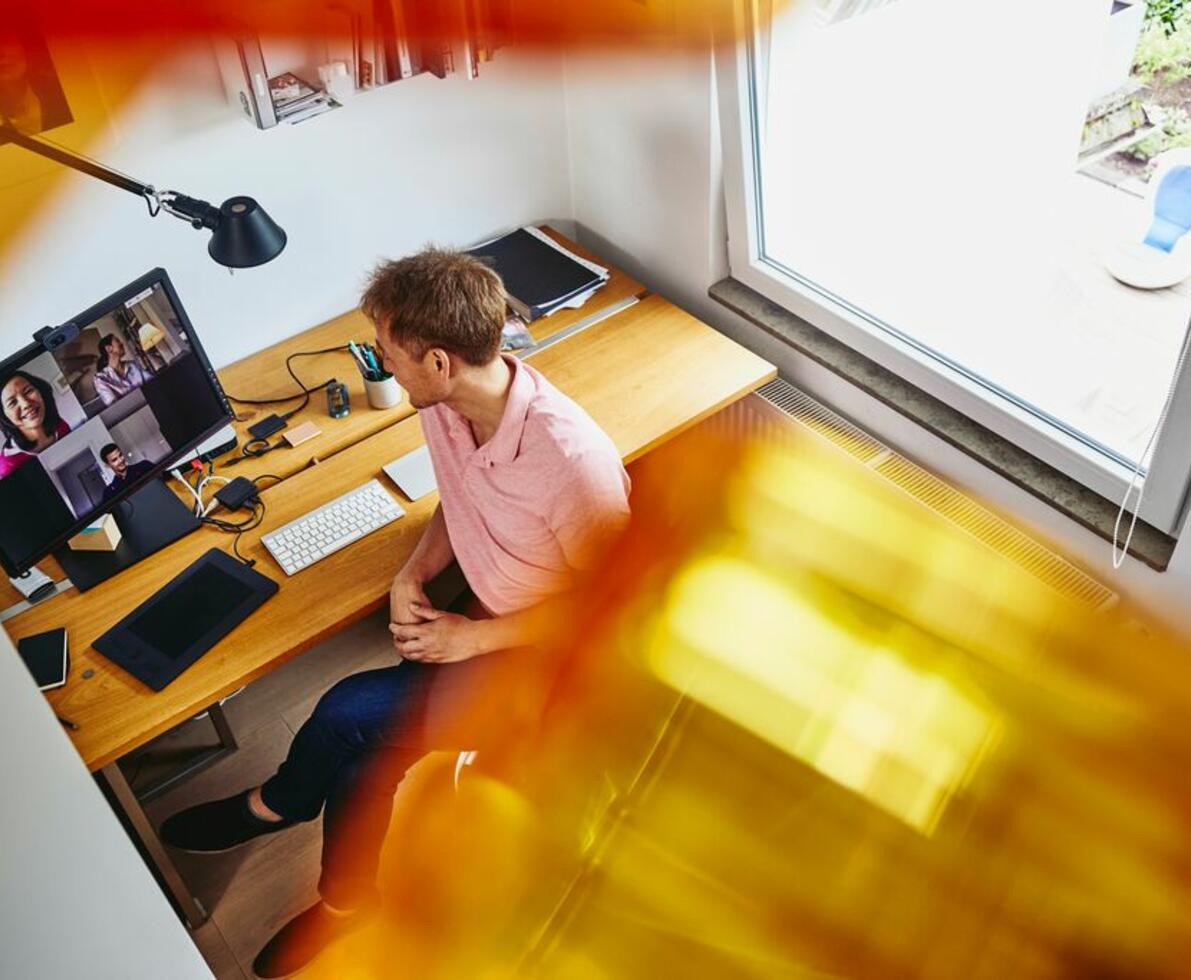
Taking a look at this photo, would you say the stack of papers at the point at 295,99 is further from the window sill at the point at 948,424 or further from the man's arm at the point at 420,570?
the window sill at the point at 948,424

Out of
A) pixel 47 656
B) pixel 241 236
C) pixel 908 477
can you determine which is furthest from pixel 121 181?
pixel 908 477

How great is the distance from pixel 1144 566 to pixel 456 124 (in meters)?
1.60

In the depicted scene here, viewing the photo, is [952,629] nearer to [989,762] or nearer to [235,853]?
[989,762]

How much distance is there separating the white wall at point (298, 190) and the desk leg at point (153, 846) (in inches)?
32.8

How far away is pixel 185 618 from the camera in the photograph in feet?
5.98

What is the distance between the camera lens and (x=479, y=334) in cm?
166

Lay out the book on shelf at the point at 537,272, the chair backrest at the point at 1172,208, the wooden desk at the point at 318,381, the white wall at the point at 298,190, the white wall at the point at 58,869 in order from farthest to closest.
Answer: the book on shelf at the point at 537,272
the wooden desk at the point at 318,381
the white wall at the point at 298,190
the chair backrest at the point at 1172,208
the white wall at the point at 58,869

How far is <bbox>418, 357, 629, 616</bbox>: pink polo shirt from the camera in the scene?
5.61 ft

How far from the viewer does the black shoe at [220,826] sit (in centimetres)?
205

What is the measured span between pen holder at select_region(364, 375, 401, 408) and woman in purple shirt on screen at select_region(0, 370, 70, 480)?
61cm

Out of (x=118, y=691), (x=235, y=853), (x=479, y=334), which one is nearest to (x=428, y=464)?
(x=479, y=334)

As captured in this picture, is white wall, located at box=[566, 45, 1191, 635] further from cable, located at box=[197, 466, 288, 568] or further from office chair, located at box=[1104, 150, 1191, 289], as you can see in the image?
cable, located at box=[197, 466, 288, 568]

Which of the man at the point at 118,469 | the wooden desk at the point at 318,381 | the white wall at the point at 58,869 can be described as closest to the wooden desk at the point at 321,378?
the wooden desk at the point at 318,381

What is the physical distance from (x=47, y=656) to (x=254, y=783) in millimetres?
587
